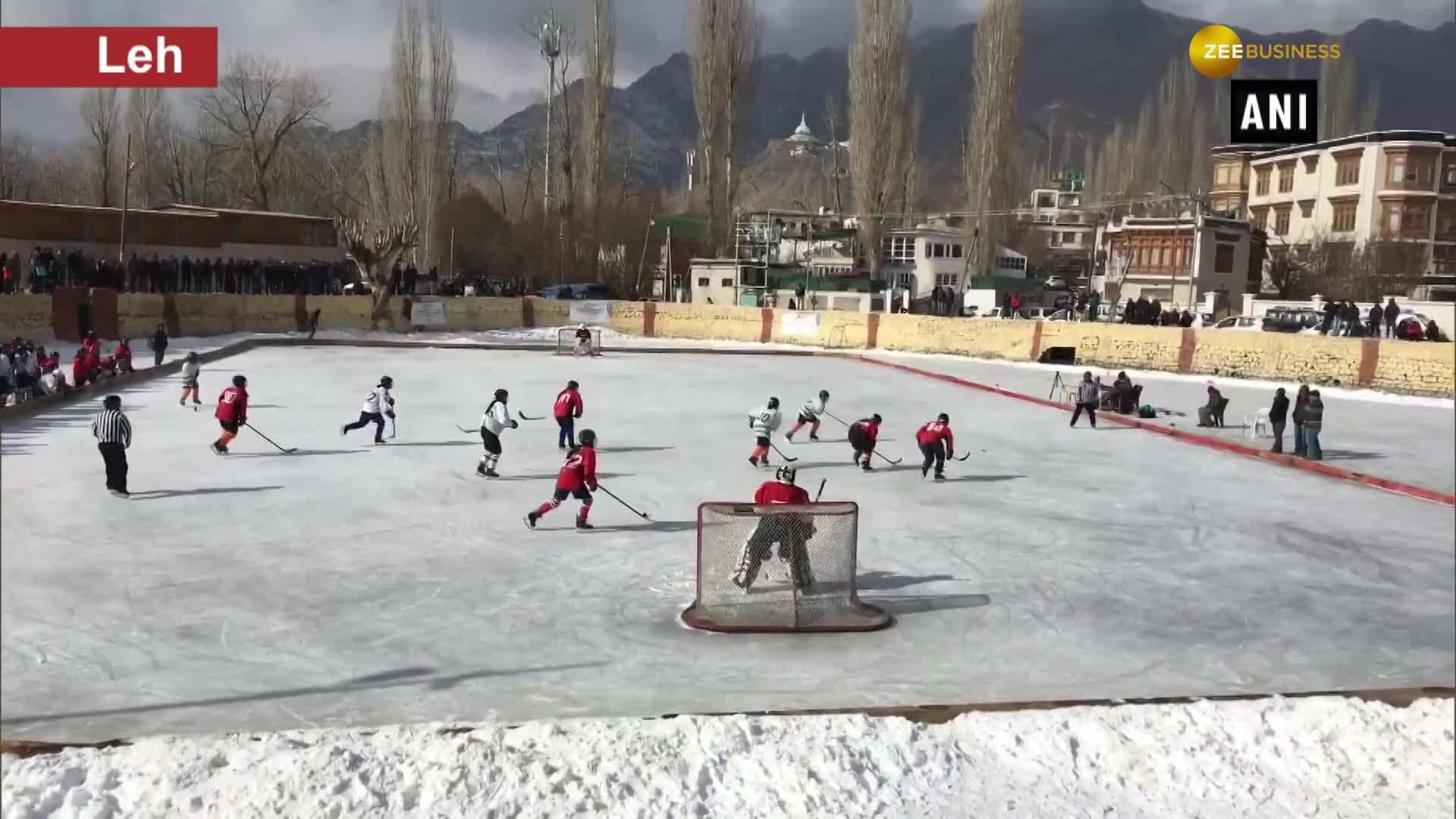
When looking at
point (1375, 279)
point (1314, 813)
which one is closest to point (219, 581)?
point (1314, 813)

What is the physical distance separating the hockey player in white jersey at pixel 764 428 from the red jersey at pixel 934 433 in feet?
5.23

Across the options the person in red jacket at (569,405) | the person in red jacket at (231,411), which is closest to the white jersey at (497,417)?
the person in red jacket at (569,405)

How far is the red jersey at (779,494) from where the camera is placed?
6141mm

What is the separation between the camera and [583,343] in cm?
609

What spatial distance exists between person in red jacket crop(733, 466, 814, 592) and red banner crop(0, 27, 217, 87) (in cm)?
360

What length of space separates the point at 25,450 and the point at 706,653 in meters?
3.46

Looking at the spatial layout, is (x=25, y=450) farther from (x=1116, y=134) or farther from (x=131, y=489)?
(x=1116, y=134)

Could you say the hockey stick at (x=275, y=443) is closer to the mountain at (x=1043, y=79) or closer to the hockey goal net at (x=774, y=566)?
the mountain at (x=1043, y=79)

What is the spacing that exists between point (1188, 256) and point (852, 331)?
357 cm

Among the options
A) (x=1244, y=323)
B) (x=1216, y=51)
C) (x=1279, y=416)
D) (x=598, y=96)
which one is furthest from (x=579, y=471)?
(x=1244, y=323)

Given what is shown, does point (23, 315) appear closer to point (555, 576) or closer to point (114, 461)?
point (114, 461)

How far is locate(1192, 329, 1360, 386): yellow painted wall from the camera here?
11.5 metres

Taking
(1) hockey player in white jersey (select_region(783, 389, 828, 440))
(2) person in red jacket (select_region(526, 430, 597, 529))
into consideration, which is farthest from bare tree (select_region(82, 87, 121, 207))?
(1) hockey player in white jersey (select_region(783, 389, 828, 440))

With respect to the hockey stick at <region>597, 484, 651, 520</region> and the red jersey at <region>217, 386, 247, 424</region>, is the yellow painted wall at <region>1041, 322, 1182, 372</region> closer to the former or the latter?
the hockey stick at <region>597, 484, 651, 520</region>
